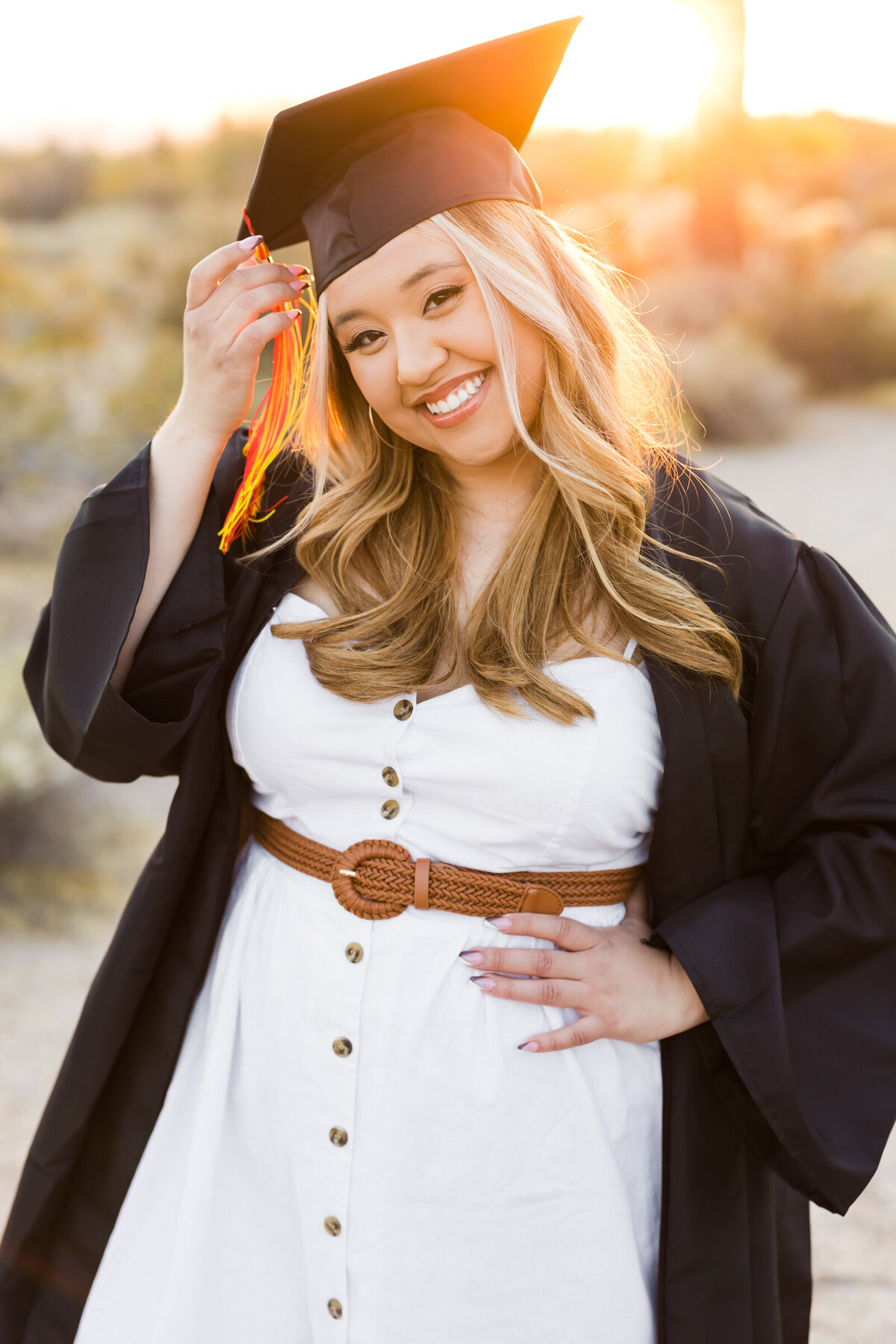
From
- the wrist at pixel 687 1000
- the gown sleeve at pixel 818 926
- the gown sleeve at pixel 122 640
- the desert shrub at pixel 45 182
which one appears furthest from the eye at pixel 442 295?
the desert shrub at pixel 45 182

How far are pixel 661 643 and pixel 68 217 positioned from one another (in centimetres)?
1582

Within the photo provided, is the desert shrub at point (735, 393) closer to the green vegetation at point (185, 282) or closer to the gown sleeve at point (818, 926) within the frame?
the green vegetation at point (185, 282)

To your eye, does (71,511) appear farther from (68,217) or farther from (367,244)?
(68,217)

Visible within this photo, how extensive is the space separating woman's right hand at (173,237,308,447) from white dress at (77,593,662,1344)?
1.39 ft

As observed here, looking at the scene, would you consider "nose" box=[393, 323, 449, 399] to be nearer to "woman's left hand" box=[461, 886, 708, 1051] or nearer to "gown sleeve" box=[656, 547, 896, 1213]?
"gown sleeve" box=[656, 547, 896, 1213]

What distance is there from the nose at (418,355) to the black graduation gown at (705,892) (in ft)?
1.40

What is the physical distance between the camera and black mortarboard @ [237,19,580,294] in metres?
1.50

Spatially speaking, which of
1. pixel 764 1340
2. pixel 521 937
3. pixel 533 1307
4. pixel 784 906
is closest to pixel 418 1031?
pixel 521 937

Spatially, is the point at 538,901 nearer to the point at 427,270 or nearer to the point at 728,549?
the point at 728,549

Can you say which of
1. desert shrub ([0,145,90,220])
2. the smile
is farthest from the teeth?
desert shrub ([0,145,90,220])

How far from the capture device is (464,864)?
150cm

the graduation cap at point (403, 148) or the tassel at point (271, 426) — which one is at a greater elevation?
the graduation cap at point (403, 148)

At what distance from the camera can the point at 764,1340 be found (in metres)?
1.55

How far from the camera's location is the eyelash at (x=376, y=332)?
1500 mm
